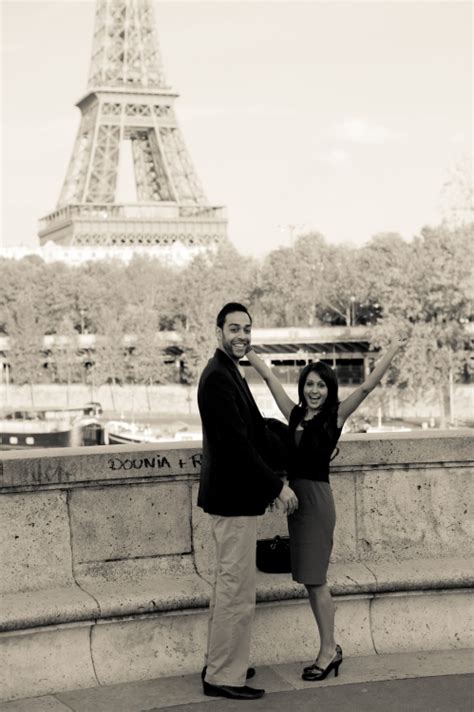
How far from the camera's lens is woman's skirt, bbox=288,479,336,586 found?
20.2 ft

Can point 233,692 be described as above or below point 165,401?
above

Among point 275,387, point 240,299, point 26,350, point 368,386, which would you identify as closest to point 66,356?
point 26,350

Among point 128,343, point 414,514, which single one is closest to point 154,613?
point 414,514

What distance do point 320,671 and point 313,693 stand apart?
0.23 meters

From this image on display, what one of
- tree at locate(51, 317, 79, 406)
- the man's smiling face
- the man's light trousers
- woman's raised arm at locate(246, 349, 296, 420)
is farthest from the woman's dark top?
tree at locate(51, 317, 79, 406)

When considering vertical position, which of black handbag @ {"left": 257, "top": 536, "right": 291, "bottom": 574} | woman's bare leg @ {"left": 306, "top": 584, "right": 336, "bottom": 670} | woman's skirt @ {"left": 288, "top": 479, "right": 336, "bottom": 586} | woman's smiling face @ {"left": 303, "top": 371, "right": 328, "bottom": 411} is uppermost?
woman's smiling face @ {"left": 303, "top": 371, "right": 328, "bottom": 411}

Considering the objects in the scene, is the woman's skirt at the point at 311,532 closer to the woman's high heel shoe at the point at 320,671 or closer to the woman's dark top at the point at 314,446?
the woman's dark top at the point at 314,446

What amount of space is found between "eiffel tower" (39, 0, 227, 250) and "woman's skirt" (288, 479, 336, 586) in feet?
369

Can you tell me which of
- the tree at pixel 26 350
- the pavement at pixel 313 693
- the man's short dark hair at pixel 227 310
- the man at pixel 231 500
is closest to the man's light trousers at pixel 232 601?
the man at pixel 231 500

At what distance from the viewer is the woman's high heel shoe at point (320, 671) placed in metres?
6.18

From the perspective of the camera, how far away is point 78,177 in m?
125

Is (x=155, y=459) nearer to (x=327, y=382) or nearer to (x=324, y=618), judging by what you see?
(x=327, y=382)

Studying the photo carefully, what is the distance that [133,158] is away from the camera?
127562 mm

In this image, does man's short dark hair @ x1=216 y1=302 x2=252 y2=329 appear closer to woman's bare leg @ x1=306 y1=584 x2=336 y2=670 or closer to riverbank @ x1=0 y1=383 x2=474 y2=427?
woman's bare leg @ x1=306 y1=584 x2=336 y2=670
